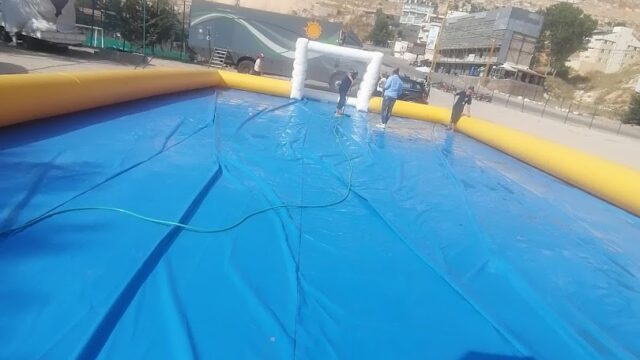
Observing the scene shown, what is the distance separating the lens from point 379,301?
3703mm

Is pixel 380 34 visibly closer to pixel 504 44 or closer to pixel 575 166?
pixel 504 44

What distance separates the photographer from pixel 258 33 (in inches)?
806

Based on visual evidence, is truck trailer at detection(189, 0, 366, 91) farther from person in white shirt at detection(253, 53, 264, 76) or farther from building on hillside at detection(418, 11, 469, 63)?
building on hillside at detection(418, 11, 469, 63)

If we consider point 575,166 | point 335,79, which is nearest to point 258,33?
point 335,79

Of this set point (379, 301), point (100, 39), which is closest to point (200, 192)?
point (379, 301)

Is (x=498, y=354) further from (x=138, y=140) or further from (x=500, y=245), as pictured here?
(x=138, y=140)

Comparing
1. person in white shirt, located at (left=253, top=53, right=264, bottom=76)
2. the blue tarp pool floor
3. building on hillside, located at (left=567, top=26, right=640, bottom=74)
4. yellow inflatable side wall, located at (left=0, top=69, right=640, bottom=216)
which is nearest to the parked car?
person in white shirt, located at (left=253, top=53, right=264, bottom=76)

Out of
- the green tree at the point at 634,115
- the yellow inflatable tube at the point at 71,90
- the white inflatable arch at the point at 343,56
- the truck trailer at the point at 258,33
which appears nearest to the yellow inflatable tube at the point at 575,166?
the white inflatable arch at the point at 343,56

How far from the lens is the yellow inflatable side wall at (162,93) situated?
6.48 metres

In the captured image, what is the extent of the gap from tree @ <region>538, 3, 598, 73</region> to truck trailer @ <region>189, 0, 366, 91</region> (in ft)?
191

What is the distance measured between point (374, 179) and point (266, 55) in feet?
49.5

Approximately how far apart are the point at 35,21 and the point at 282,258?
17372 mm

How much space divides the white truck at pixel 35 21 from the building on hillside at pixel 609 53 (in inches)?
3053

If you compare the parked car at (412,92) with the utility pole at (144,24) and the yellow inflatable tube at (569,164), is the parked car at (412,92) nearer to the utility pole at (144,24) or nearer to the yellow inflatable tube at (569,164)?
the yellow inflatable tube at (569,164)
